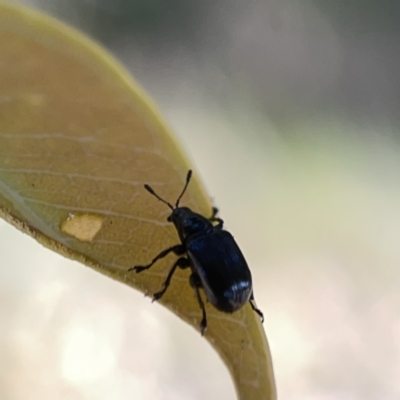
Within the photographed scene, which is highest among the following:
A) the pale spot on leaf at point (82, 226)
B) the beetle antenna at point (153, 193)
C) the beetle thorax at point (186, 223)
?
the beetle antenna at point (153, 193)

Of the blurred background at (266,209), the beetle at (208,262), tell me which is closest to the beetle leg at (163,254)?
the beetle at (208,262)

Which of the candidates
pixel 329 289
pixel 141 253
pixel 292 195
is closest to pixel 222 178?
pixel 292 195

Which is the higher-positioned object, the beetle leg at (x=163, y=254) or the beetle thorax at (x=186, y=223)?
the beetle thorax at (x=186, y=223)

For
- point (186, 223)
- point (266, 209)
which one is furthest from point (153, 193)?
point (266, 209)

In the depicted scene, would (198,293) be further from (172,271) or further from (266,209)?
(266,209)

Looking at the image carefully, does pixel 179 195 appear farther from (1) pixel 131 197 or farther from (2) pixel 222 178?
(2) pixel 222 178

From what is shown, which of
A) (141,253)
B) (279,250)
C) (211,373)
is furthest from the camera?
(279,250)

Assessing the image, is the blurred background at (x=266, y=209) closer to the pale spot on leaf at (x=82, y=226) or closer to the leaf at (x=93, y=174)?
the leaf at (x=93, y=174)

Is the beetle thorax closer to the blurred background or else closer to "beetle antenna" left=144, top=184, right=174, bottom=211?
"beetle antenna" left=144, top=184, right=174, bottom=211
